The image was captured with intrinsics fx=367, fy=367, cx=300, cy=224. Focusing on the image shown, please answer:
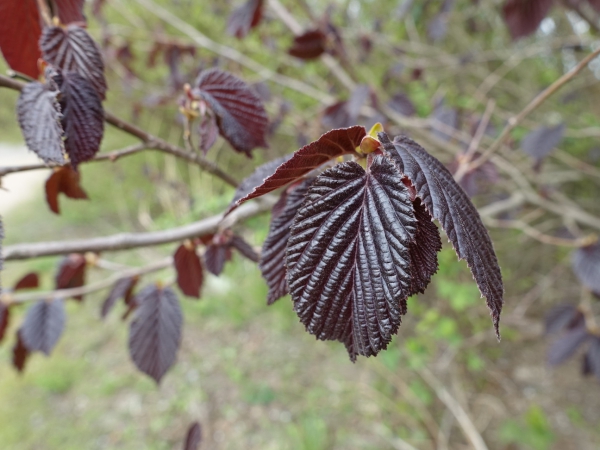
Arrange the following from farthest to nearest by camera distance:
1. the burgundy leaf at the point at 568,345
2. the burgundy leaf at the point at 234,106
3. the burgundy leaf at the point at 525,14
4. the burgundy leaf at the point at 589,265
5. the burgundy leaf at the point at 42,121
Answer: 1. the burgundy leaf at the point at 568,345
2. the burgundy leaf at the point at 525,14
3. the burgundy leaf at the point at 589,265
4. the burgundy leaf at the point at 234,106
5. the burgundy leaf at the point at 42,121

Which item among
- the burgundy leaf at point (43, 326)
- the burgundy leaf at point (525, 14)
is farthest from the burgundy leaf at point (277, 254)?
the burgundy leaf at point (525, 14)

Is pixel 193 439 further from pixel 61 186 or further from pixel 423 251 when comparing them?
pixel 423 251

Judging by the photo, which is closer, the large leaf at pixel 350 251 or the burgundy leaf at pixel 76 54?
the large leaf at pixel 350 251

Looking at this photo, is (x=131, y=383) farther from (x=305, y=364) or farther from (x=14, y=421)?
(x=305, y=364)

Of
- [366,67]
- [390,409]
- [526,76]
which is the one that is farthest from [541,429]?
[366,67]

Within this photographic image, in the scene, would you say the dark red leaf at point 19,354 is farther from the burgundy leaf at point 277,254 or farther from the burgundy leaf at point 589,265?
the burgundy leaf at point 589,265

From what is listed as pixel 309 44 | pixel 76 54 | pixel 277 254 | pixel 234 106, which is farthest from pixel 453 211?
pixel 309 44
